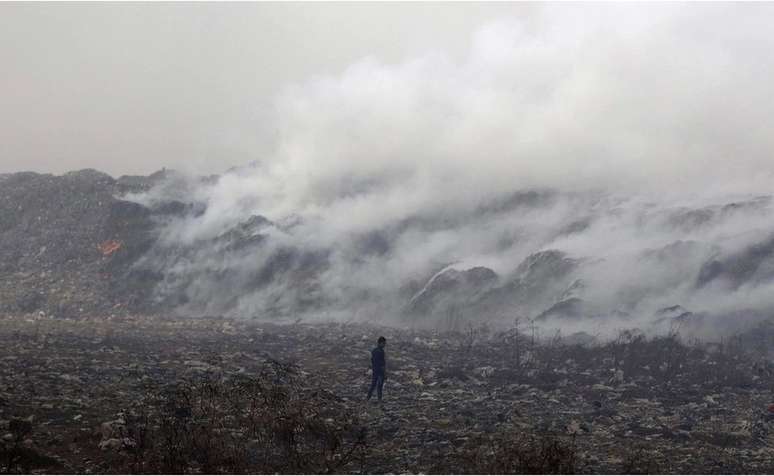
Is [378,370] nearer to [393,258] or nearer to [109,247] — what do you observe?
[393,258]

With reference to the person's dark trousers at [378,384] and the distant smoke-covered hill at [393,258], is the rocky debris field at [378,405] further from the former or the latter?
the distant smoke-covered hill at [393,258]

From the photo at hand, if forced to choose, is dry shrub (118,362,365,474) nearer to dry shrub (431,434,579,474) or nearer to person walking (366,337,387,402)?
person walking (366,337,387,402)

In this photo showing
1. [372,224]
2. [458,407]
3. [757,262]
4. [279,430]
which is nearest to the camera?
[279,430]

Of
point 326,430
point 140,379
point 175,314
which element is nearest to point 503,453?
point 326,430

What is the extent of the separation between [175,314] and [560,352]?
35.6 feet

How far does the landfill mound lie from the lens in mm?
16859

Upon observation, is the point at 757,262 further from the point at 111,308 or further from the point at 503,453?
the point at 111,308

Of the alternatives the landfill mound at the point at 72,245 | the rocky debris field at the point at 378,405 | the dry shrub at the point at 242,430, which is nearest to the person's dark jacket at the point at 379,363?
the rocky debris field at the point at 378,405

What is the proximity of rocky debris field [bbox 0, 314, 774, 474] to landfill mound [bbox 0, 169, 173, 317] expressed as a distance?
14.3 ft

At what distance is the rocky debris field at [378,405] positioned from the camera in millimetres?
5762

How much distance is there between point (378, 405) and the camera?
26.6 ft

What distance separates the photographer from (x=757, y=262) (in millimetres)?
13617

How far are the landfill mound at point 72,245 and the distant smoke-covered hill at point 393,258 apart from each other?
2.6 inches

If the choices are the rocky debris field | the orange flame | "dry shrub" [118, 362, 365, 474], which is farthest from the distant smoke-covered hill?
"dry shrub" [118, 362, 365, 474]
